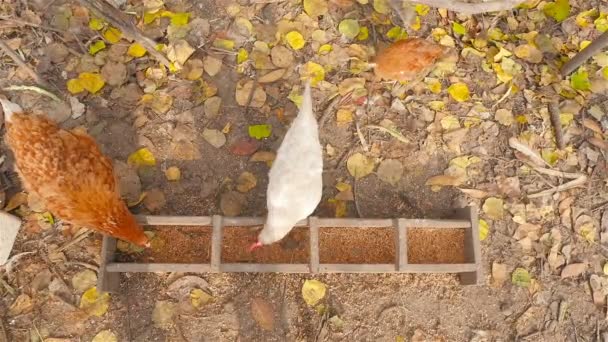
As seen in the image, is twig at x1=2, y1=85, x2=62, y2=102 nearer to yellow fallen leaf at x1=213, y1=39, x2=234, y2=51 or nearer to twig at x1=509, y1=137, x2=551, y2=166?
yellow fallen leaf at x1=213, y1=39, x2=234, y2=51

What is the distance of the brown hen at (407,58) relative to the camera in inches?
75.8

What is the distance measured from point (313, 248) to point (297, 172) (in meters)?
0.35

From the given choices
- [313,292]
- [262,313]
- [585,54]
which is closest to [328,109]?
[313,292]

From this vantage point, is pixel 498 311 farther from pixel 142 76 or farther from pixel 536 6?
pixel 142 76

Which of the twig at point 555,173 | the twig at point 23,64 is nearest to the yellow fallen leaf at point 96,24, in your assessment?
the twig at point 23,64

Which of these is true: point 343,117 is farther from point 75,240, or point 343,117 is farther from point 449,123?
point 75,240

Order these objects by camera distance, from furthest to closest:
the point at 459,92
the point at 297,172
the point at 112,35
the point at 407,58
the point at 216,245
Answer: the point at 459,92 < the point at 112,35 < the point at 407,58 < the point at 216,245 < the point at 297,172

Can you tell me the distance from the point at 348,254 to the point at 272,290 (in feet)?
0.99

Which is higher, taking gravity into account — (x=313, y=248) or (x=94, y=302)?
(x=313, y=248)

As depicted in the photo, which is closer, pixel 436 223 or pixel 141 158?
pixel 436 223

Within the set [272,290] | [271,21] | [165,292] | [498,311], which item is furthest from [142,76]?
[498,311]

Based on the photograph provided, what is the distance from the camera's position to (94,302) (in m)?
1.80

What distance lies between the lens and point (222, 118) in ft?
6.65

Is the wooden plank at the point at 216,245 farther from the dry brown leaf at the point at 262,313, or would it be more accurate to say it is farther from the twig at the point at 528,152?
the twig at the point at 528,152
